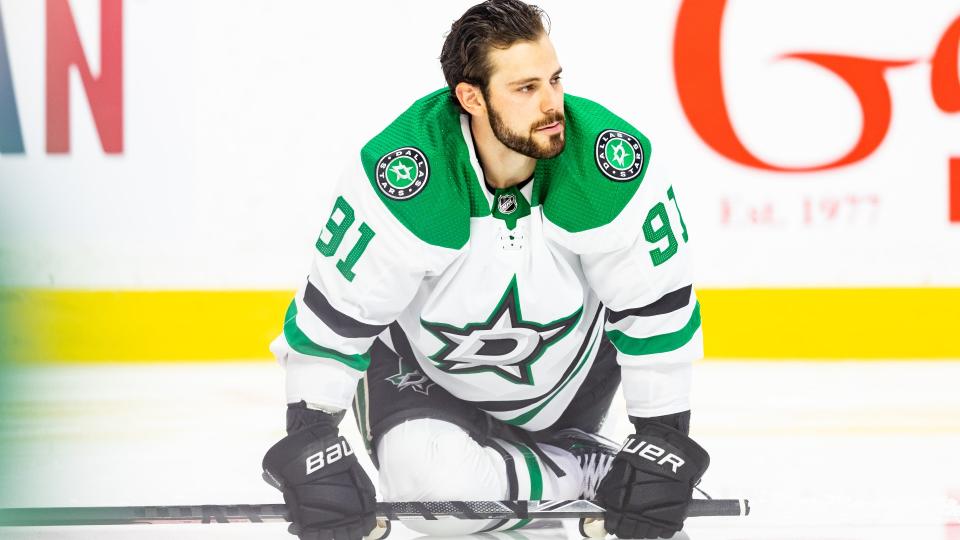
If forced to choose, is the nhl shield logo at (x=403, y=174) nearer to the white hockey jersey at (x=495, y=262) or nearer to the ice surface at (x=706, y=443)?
the white hockey jersey at (x=495, y=262)

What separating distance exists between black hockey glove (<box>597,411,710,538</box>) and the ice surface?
134mm

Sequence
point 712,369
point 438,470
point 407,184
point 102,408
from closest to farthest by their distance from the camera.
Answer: point 407,184 < point 438,470 < point 102,408 < point 712,369

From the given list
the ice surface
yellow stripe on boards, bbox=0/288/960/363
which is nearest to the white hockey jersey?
the ice surface

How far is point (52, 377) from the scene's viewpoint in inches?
133

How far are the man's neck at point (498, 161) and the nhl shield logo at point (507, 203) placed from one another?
0.06 feet

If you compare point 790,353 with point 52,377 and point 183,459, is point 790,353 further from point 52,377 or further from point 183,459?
point 52,377

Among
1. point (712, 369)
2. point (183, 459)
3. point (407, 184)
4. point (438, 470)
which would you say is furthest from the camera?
point (712, 369)

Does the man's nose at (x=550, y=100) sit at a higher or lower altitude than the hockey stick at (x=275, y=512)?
higher

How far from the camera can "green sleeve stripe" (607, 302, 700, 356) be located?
1842 millimetres

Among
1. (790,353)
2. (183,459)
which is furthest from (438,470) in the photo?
(790,353)

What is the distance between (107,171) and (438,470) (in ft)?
6.68

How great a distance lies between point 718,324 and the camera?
3449mm

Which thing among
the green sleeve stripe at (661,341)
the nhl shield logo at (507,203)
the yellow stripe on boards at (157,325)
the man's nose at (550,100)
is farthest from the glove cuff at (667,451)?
the yellow stripe on boards at (157,325)

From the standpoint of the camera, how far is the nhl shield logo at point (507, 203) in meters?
1.79
